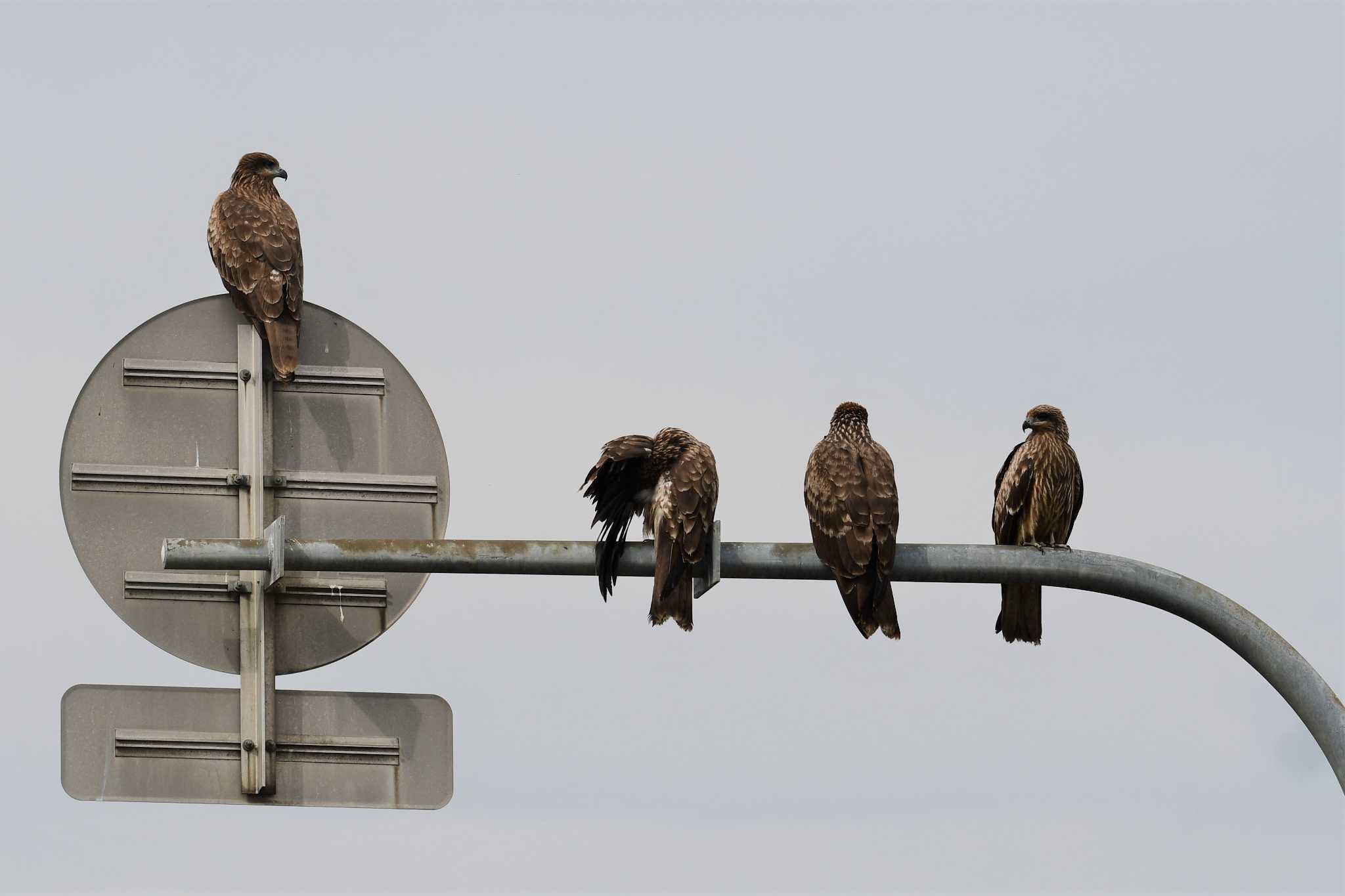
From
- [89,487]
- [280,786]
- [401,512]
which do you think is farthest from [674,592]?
[89,487]

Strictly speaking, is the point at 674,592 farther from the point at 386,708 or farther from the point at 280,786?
the point at 280,786

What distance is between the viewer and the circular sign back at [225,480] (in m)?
8.38

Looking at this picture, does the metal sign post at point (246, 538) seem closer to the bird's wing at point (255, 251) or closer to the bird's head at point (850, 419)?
the bird's wing at point (255, 251)

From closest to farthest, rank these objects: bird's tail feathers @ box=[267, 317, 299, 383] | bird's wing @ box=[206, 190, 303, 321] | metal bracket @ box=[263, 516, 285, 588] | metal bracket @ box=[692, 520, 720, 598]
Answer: metal bracket @ box=[263, 516, 285, 588]
metal bracket @ box=[692, 520, 720, 598]
bird's tail feathers @ box=[267, 317, 299, 383]
bird's wing @ box=[206, 190, 303, 321]

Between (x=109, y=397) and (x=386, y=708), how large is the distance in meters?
1.66

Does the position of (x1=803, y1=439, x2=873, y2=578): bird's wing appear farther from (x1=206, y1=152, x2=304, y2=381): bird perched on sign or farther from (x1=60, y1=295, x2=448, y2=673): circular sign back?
(x1=206, y1=152, x2=304, y2=381): bird perched on sign

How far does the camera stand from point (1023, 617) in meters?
10.7

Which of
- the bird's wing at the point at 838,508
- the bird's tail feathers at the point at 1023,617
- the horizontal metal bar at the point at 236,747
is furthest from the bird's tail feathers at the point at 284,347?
the bird's tail feathers at the point at 1023,617

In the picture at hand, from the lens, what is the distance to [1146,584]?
7.43m

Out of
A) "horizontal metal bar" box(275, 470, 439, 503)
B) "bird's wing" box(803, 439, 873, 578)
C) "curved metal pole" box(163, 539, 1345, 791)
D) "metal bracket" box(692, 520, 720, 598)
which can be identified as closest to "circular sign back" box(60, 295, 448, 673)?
"horizontal metal bar" box(275, 470, 439, 503)

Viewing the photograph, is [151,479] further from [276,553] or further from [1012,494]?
[1012,494]

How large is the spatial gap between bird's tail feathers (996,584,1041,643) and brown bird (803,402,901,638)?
1.38m

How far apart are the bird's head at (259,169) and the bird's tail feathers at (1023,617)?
447 cm

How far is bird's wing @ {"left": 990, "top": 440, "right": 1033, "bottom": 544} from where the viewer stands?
11.2m
